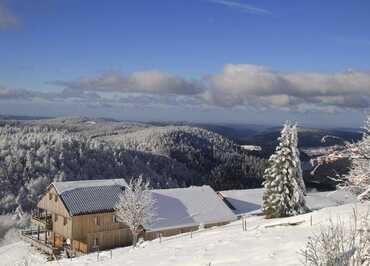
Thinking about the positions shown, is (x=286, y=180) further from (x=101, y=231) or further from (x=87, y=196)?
(x=87, y=196)

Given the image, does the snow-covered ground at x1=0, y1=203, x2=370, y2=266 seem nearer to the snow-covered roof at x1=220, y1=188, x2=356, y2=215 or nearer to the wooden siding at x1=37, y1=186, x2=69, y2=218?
the wooden siding at x1=37, y1=186, x2=69, y2=218

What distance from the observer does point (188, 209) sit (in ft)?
179

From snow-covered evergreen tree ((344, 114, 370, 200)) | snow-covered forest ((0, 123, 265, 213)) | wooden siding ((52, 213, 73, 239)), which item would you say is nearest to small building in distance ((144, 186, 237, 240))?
wooden siding ((52, 213, 73, 239))

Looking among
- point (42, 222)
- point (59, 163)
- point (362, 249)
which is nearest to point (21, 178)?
point (59, 163)

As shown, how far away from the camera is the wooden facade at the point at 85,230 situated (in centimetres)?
4741

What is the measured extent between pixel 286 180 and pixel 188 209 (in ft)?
46.2

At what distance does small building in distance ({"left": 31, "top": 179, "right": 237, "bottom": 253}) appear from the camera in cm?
4778

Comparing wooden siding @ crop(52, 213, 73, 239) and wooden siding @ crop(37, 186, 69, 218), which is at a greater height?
wooden siding @ crop(37, 186, 69, 218)

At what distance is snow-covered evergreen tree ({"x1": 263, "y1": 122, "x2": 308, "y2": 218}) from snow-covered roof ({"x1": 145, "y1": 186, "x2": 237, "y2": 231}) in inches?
401

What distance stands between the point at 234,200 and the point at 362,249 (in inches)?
2201

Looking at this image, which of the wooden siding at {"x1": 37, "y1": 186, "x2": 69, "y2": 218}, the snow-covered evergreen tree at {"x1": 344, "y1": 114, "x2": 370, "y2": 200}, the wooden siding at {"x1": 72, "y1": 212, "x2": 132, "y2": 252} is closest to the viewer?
the snow-covered evergreen tree at {"x1": 344, "y1": 114, "x2": 370, "y2": 200}

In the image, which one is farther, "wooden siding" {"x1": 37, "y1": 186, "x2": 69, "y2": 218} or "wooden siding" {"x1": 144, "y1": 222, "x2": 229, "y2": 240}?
"wooden siding" {"x1": 37, "y1": 186, "x2": 69, "y2": 218}

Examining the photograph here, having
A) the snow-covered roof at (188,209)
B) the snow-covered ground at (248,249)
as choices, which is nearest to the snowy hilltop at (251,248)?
the snow-covered ground at (248,249)

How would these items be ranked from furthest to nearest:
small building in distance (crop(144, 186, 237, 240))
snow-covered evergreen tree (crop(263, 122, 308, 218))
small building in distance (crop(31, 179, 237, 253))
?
small building in distance (crop(144, 186, 237, 240)), small building in distance (crop(31, 179, 237, 253)), snow-covered evergreen tree (crop(263, 122, 308, 218))
